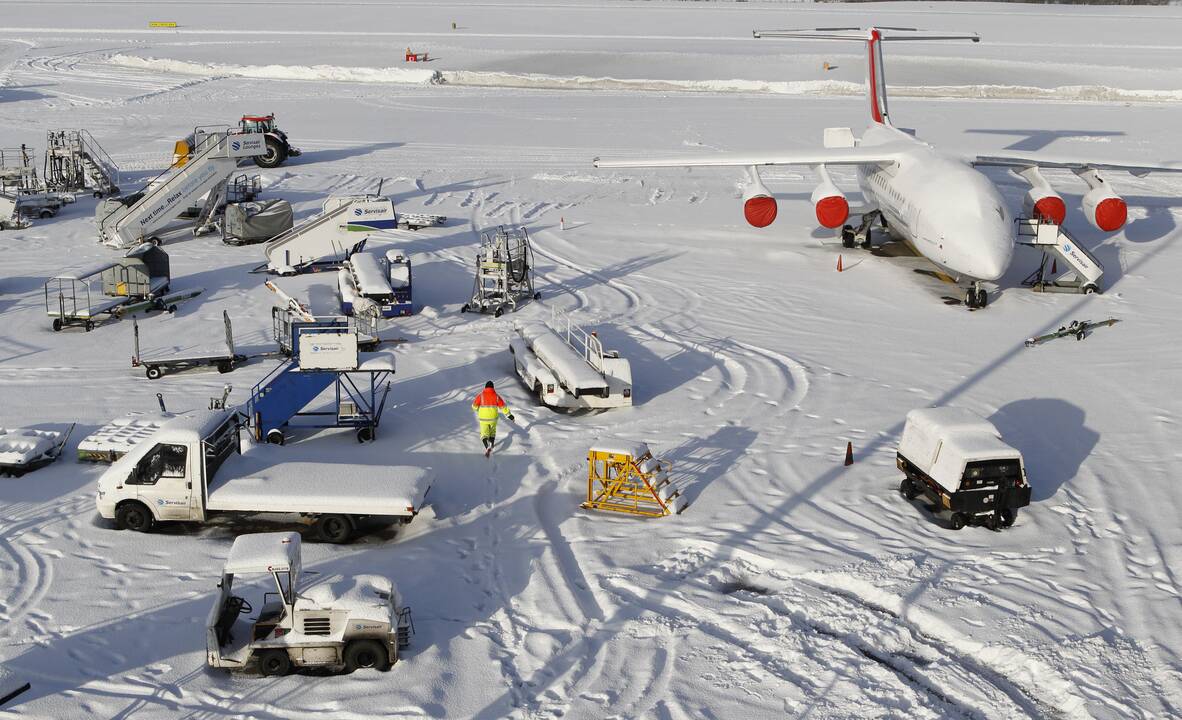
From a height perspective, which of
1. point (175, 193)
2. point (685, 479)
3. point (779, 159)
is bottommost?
point (685, 479)

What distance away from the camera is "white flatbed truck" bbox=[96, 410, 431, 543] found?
16750 millimetres

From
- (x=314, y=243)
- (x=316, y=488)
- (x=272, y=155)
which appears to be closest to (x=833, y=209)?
(x=314, y=243)

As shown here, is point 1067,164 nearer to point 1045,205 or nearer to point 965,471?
point 1045,205

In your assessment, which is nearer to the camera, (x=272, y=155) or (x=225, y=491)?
(x=225, y=491)

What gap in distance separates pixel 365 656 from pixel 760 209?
77.6 feet

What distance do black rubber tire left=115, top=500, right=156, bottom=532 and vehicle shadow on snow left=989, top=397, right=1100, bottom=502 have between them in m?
14.7

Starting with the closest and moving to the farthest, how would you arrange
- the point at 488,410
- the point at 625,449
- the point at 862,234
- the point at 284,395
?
1. the point at 625,449
2. the point at 488,410
3. the point at 284,395
4. the point at 862,234

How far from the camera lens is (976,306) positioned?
30.0 meters

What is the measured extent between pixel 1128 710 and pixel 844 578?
412 cm

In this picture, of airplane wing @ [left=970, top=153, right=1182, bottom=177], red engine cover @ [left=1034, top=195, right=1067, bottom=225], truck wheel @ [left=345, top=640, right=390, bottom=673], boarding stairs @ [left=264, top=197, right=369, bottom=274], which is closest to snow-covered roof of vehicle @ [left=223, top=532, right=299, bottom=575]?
truck wheel @ [left=345, top=640, right=390, bottom=673]

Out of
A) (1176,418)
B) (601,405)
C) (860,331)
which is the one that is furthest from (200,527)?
(1176,418)

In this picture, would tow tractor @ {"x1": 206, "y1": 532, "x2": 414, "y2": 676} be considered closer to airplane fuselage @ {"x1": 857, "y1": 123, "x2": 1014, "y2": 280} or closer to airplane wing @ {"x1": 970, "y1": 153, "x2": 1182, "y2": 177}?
airplane fuselage @ {"x1": 857, "y1": 123, "x2": 1014, "y2": 280}

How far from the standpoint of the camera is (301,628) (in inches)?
530

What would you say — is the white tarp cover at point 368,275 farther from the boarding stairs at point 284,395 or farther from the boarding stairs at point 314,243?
the boarding stairs at point 284,395
